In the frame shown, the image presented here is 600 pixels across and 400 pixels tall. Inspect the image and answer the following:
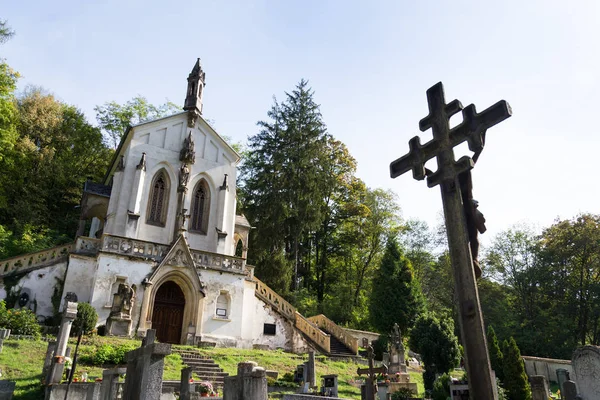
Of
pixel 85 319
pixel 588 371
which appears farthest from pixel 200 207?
pixel 588 371

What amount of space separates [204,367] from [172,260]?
24.3 ft

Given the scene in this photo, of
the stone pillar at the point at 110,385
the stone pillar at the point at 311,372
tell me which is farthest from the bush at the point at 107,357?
the stone pillar at the point at 311,372

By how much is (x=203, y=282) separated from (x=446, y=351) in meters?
12.1

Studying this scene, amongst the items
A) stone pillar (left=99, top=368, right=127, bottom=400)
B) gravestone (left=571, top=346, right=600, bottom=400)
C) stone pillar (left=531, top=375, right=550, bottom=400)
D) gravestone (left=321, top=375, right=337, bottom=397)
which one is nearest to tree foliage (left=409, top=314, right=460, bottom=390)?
stone pillar (left=531, top=375, right=550, bottom=400)

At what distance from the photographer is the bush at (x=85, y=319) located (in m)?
18.3

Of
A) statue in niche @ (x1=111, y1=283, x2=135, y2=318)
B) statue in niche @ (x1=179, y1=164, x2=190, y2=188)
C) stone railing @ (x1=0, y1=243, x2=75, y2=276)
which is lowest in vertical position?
statue in niche @ (x1=111, y1=283, x2=135, y2=318)

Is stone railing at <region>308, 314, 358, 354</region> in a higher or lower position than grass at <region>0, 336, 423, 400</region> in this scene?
higher

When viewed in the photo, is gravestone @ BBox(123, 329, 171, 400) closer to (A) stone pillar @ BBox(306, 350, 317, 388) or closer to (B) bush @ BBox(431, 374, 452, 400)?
(A) stone pillar @ BBox(306, 350, 317, 388)

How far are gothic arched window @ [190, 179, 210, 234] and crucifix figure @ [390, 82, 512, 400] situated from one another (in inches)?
910

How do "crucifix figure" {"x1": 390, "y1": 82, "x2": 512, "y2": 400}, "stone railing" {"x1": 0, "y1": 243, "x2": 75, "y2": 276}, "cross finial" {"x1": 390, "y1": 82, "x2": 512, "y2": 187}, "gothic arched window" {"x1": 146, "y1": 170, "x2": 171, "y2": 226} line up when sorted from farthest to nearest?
"gothic arched window" {"x1": 146, "y1": 170, "x2": 171, "y2": 226}, "stone railing" {"x1": 0, "y1": 243, "x2": 75, "y2": 276}, "cross finial" {"x1": 390, "y1": 82, "x2": 512, "y2": 187}, "crucifix figure" {"x1": 390, "y1": 82, "x2": 512, "y2": 400}

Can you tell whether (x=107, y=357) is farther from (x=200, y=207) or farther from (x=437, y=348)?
(x=200, y=207)

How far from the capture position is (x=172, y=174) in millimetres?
27359

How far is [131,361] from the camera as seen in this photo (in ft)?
22.0

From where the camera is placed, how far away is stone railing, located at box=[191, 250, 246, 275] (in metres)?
24.0
